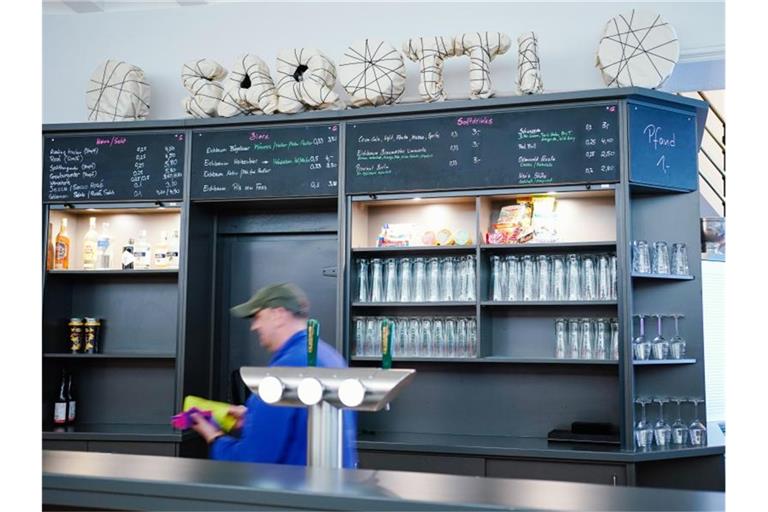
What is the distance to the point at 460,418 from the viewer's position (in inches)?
161

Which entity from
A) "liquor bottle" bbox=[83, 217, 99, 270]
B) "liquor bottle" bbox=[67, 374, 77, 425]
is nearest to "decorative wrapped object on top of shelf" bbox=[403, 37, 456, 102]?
"liquor bottle" bbox=[83, 217, 99, 270]

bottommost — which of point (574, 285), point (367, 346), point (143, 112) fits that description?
point (367, 346)

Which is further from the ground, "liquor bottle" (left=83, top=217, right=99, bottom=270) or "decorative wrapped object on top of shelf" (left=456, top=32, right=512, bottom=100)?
"decorative wrapped object on top of shelf" (left=456, top=32, right=512, bottom=100)

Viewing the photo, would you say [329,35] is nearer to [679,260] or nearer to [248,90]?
[248,90]

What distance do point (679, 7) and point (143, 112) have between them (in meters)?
2.95

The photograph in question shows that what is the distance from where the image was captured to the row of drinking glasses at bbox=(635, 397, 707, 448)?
3606mm

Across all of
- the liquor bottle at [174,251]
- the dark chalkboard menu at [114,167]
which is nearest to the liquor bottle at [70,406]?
the liquor bottle at [174,251]

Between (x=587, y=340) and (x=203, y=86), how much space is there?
2.40m

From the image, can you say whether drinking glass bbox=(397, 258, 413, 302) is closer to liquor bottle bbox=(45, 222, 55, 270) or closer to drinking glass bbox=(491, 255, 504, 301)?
drinking glass bbox=(491, 255, 504, 301)

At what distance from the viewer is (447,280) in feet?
12.9

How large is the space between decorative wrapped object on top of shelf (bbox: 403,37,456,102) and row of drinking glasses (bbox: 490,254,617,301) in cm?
90

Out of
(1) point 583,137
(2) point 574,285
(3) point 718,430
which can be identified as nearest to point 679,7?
(1) point 583,137

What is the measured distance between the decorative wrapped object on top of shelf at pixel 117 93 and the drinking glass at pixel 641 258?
2.79m

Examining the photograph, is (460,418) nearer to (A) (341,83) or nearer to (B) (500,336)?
(B) (500,336)
